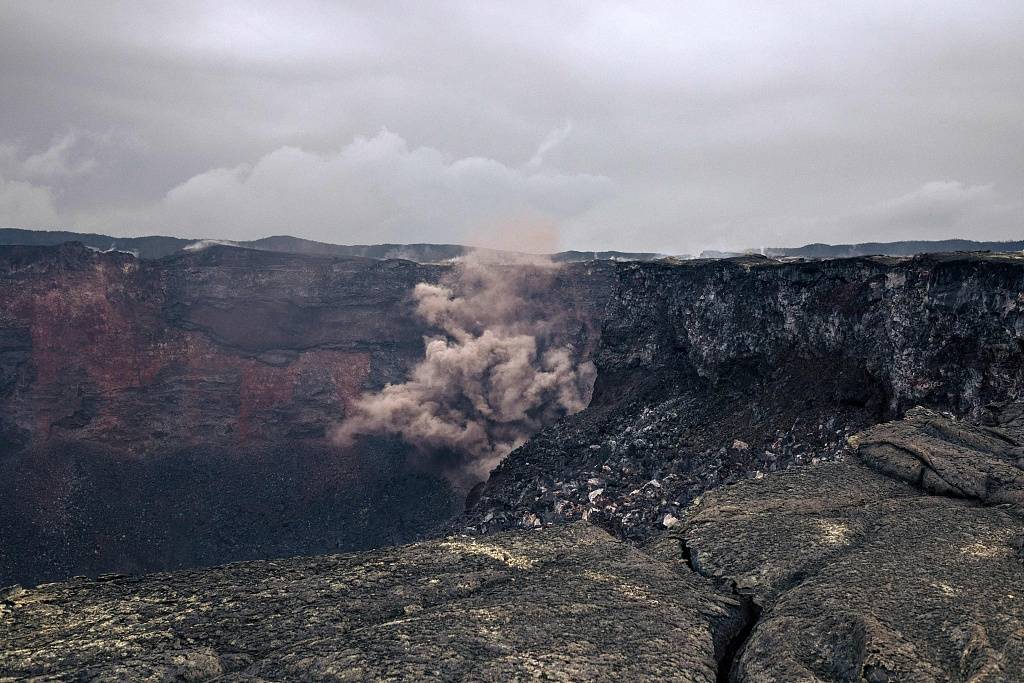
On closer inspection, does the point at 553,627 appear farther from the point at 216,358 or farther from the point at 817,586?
the point at 216,358

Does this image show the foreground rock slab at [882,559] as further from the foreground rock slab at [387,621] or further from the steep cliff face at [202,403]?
the steep cliff face at [202,403]

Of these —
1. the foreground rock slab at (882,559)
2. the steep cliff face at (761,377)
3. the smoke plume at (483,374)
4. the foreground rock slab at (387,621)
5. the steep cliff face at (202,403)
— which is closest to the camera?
the foreground rock slab at (387,621)

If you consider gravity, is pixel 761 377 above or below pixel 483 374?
above

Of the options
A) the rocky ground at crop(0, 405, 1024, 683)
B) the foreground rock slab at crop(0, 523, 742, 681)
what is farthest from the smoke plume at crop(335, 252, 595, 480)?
the foreground rock slab at crop(0, 523, 742, 681)

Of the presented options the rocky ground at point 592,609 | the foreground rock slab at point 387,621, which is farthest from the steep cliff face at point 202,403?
the foreground rock slab at point 387,621

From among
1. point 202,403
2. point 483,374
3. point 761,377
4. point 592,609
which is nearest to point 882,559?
point 592,609

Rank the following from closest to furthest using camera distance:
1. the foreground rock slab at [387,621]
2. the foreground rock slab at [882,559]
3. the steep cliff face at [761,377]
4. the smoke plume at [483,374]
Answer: the foreground rock slab at [387,621]
the foreground rock slab at [882,559]
the steep cliff face at [761,377]
the smoke plume at [483,374]

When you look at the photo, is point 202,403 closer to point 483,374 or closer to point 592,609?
point 483,374
